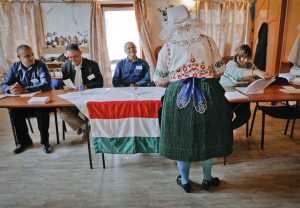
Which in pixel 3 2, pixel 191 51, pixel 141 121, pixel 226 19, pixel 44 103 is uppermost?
pixel 3 2

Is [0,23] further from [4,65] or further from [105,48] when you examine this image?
[105,48]

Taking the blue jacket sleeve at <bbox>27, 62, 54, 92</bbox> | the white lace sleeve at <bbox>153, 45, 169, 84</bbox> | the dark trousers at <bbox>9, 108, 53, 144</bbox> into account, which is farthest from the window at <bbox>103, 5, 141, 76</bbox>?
the white lace sleeve at <bbox>153, 45, 169, 84</bbox>

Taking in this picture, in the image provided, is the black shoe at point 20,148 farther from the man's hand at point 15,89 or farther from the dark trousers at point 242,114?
the dark trousers at point 242,114

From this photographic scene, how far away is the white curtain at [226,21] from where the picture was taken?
4664mm

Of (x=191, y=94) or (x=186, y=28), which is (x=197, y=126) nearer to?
(x=191, y=94)

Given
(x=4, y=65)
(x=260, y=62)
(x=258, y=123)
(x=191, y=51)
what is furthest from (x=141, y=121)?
(x=4, y=65)

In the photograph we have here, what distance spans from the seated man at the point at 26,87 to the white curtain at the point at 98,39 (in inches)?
77.7

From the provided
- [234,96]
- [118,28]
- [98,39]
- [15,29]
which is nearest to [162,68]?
[234,96]

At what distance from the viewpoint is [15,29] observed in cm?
448

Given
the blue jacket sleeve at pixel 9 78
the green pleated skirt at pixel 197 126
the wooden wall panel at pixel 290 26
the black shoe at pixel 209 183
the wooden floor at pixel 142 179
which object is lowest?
the wooden floor at pixel 142 179

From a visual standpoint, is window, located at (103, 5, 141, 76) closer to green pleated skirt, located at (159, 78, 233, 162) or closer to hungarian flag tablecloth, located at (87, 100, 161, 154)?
hungarian flag tablecloth, located at (87, 100, 161, 154)

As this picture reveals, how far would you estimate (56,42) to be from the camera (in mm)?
4652

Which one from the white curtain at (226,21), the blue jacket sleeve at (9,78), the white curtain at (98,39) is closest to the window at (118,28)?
the white curtain at (98,39)

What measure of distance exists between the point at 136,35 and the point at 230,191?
13.1 feet
